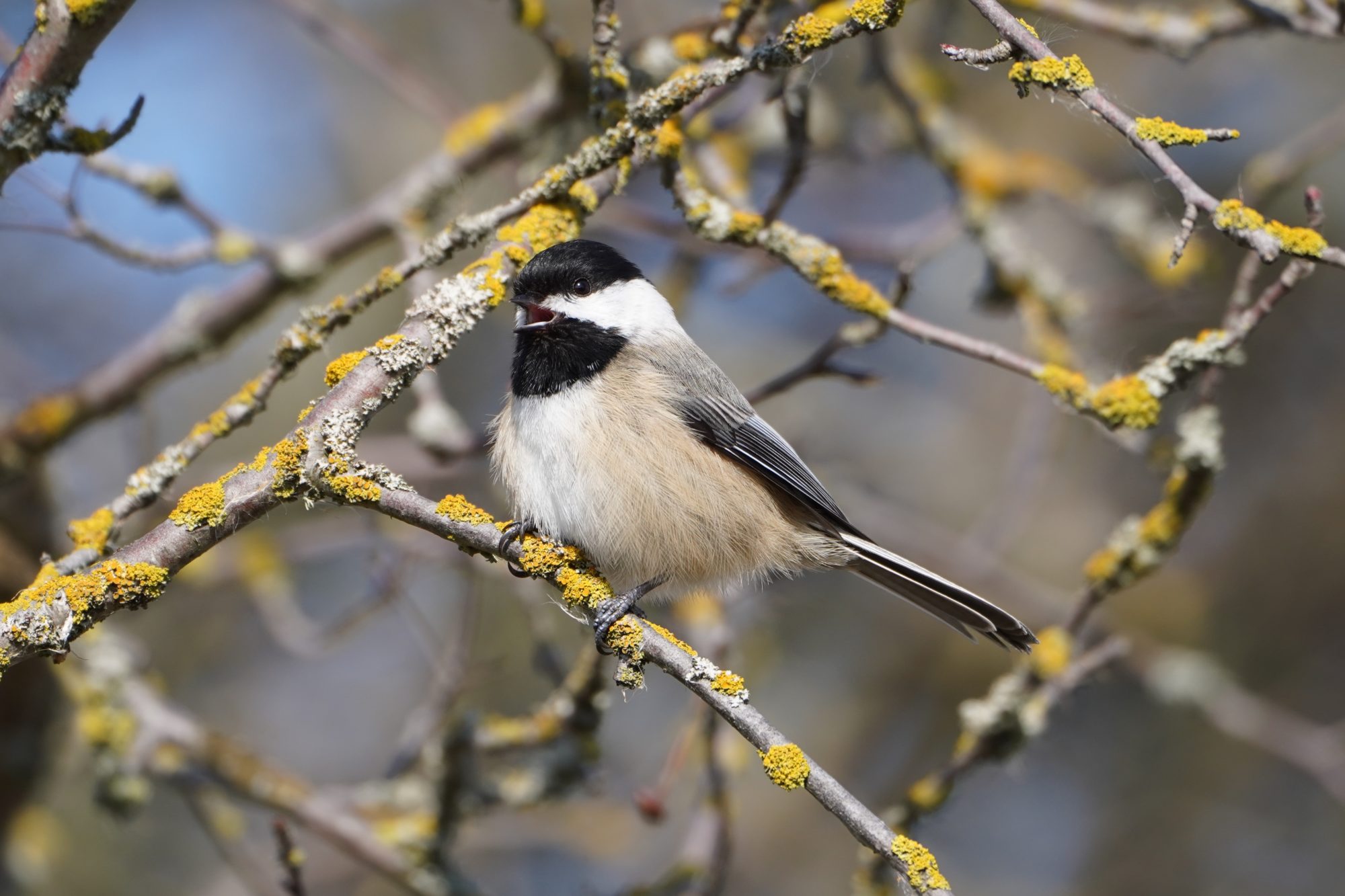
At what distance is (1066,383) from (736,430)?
85 cm

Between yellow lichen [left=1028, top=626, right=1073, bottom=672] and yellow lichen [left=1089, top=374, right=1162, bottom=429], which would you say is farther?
yellow lichen [left=1028, top=626, right=1073, bottom=672]

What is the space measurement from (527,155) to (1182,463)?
2264mm

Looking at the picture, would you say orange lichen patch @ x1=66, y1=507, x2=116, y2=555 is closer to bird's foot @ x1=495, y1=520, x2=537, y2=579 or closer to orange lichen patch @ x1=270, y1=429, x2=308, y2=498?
orange lichen patch @ x1=270, y1=429, x2=308, y2=498

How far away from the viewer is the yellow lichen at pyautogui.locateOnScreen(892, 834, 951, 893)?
5.47 ft

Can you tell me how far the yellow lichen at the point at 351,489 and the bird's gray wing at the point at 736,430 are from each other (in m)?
1.04

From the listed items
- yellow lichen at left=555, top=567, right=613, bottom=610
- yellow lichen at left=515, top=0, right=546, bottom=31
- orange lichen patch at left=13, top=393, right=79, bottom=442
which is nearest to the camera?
yellow lichen at left=555, top=567, right=613, bottom=610

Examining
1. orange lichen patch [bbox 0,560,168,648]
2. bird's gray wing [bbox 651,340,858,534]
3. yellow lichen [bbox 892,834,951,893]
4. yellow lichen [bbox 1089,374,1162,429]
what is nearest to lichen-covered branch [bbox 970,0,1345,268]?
yellow lichen [bbox 1089,374,1162,429]

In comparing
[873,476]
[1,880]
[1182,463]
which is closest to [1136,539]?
[1182,463]

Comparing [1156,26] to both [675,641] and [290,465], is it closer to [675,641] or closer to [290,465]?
[675,641]

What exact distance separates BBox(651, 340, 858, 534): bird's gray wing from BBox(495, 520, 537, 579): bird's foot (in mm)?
500

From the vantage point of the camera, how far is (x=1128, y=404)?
2.48 metres

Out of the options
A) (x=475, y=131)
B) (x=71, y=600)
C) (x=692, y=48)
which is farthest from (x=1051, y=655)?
(x=475, y=131)

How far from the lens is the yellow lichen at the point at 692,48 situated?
A: 2.73 metres

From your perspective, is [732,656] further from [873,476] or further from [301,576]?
[301,576]
